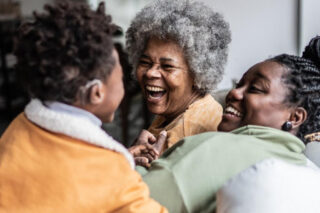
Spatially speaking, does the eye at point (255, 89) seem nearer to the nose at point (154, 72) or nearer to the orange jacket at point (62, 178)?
the nose at point (154, 72)

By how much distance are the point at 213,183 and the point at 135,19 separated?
→ 88cm

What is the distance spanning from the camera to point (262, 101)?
1.44m

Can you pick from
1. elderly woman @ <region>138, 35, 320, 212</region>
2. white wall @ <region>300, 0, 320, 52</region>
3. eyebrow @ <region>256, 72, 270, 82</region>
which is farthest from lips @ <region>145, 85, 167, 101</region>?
white wall @ <region>300, 0, 320, 52</region>

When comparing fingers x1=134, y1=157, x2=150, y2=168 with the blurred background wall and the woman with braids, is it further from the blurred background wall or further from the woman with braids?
the blurred background wall

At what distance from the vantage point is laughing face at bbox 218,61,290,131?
4.73 ft

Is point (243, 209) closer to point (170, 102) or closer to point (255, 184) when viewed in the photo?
point (255, 184)

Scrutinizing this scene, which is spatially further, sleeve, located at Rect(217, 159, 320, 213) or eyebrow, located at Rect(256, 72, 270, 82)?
eyebrow, located at Rect(256, 72, 270, 82)

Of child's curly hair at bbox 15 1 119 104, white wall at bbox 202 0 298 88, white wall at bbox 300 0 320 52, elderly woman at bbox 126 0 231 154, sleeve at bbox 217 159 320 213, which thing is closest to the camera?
child's curly hair at bbox 15 1 119 104

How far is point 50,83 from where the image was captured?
0.99 m

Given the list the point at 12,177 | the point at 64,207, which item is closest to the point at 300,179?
the point at 64,207

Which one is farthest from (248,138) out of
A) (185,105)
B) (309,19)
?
(309,19)

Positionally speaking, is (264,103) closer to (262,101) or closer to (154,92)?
(262,101)

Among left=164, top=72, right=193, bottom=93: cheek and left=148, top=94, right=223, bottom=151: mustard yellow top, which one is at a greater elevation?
left=164, top=72, right=193, bottom=93: cheek

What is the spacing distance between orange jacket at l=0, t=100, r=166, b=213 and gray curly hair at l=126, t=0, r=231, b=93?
0.80m
